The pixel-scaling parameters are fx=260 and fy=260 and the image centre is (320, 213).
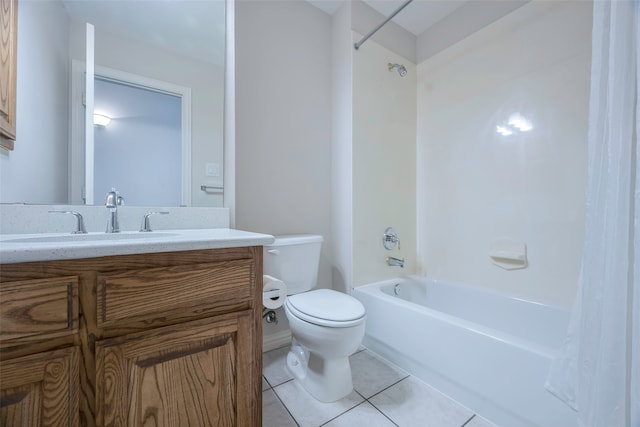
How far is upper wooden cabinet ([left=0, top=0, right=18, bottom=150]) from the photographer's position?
0.87 meters

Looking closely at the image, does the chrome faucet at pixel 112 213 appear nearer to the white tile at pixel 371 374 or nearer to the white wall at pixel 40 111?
the white wall at pixel 40 111

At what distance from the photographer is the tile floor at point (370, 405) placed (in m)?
1.13

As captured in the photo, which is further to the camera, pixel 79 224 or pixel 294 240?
pixel 294 240

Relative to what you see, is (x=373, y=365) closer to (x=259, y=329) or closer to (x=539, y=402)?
(x=539, y=402)

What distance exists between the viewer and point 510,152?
1.64 metres

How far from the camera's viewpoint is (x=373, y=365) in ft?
5.06

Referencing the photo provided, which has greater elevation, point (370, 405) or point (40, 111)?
point (40, 111)

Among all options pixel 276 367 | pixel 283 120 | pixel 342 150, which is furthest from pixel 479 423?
pixel 283 120

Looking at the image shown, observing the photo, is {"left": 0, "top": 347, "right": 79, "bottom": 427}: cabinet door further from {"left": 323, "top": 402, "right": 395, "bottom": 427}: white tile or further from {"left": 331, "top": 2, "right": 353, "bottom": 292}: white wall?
{"left": 331, "top": 2, "right": 353, "bottom": 292}: white wall

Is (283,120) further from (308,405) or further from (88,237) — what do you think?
(308,405)

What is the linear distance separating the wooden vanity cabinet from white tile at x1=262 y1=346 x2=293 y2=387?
0.60 metres

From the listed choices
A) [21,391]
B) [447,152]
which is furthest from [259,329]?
[447,152]

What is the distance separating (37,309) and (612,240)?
1.42 m

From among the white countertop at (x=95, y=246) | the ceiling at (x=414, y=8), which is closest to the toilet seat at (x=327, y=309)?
the white countertop at (x=95, y=246)
